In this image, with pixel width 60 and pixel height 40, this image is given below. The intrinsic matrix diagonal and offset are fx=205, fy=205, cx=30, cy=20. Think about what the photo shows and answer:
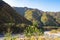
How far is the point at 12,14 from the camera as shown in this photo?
236 feet

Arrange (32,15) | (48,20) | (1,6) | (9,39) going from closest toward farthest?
(9,39) < (1,6) < (48,20) < (32,15)

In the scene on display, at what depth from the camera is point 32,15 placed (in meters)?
131

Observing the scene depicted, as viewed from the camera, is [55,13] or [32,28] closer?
[32,28]

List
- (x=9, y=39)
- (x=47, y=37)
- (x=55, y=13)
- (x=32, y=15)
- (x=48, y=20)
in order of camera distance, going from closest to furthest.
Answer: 1. (x=9, y=39)
2. (x=47, y=37)
3. (x=48, y=20)
4. (x=32, y=15)
5. (x=55, y=13)

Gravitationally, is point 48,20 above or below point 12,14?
below

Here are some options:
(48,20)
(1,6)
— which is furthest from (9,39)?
(48,20)

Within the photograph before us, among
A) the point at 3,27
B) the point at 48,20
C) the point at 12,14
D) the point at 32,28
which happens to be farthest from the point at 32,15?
the point at 32,28

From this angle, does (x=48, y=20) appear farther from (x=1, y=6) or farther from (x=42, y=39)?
(x=42, y=39)

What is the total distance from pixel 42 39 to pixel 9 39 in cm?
274

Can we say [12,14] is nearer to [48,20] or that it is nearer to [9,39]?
[48,20]

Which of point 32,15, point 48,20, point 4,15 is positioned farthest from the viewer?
point 32,15

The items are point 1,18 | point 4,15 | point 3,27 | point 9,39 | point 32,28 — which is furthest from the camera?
point 4,15

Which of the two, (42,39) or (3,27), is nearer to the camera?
(42,39)

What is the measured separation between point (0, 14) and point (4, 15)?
2082mm
